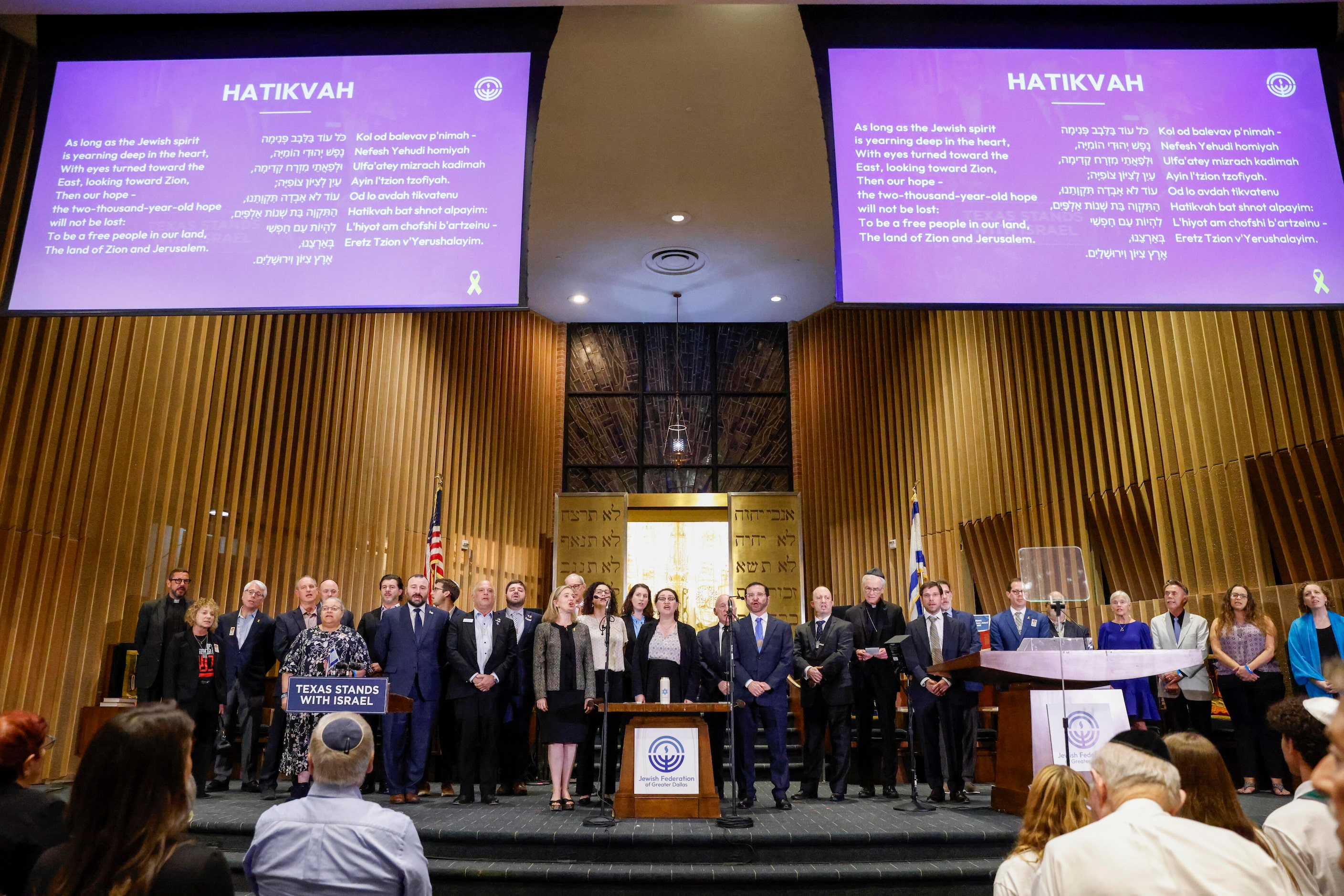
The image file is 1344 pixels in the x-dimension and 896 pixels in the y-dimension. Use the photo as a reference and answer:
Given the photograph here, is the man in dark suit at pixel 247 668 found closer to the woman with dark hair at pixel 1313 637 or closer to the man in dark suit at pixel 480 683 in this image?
the man in dark suit at pixel 480 683

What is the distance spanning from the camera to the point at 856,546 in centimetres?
1112

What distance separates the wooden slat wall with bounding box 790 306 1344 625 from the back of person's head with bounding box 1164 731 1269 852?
2.72 meters

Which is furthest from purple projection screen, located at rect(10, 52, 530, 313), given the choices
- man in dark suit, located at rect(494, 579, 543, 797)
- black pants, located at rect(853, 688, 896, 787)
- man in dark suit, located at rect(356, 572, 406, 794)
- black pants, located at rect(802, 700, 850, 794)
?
black pants, located at rect(853, 688, 896, 787)

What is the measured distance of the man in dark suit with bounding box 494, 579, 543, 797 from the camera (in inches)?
229

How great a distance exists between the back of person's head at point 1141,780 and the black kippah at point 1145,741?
0.08 meters

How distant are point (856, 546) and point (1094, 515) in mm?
3652

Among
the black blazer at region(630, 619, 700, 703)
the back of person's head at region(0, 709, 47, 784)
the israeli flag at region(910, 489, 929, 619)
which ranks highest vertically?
the israeli flag at region(910, 489, 929, 619)

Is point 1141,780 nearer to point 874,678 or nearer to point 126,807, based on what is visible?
point 126,807

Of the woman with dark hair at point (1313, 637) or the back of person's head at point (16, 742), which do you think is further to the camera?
the woman with dark hair at point (1313, 637)

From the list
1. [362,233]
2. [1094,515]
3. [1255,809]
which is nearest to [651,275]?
[1094,515]

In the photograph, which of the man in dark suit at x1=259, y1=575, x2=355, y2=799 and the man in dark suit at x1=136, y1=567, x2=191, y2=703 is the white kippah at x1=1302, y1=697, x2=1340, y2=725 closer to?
the man in dark suit at x1=259, y1=575, x2=355, y2=799

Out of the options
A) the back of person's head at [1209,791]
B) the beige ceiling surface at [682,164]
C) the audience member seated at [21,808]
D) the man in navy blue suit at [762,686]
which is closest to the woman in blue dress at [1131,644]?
the man in navy blue suit at [762,686]

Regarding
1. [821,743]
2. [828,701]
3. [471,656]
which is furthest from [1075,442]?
[471,656]

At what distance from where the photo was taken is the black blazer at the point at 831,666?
5.78 metres
